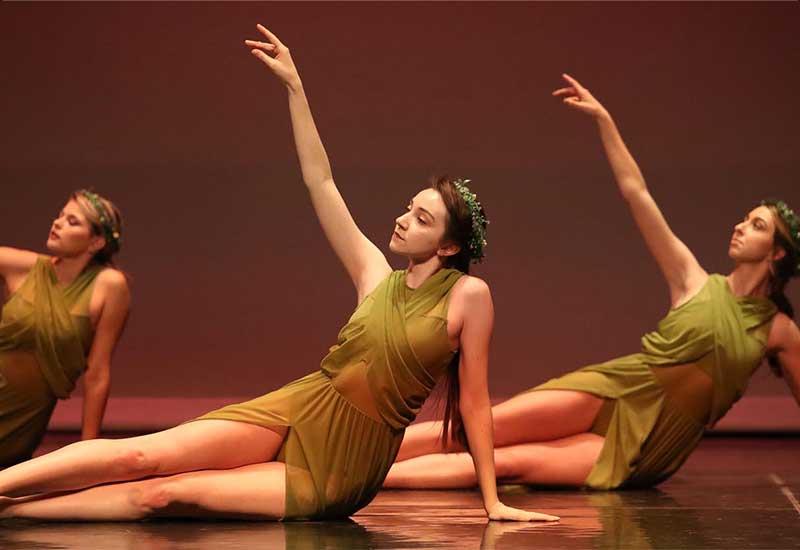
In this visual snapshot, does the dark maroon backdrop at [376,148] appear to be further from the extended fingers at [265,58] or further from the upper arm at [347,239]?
the extended fingers at [265,58]

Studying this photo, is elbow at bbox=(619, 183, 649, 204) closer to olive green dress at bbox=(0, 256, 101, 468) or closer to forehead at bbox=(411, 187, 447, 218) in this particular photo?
forehead at bbox=(411, 187, 447, 218)

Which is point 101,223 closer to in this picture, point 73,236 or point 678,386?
point 73,236

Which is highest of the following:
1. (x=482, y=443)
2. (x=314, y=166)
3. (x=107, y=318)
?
(x=314, y=166)

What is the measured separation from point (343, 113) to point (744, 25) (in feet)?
7.24

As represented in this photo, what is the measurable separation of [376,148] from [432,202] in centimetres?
368

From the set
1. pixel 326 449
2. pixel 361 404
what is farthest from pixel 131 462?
pixel 361 404

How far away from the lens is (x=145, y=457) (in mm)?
3490

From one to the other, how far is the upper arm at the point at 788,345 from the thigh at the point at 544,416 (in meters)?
0.65

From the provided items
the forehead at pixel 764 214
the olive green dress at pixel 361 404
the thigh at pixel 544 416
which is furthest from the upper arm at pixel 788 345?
the olive green dress at pixel 361 404

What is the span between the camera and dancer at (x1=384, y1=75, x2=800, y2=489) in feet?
15.5

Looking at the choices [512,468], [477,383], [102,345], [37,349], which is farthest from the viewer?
[102,345]

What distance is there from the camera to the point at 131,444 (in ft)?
11.5

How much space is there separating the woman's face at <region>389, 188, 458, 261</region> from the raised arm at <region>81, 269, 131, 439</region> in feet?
5.03

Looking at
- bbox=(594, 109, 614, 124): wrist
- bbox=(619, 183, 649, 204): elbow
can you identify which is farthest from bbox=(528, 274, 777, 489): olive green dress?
bbox=(594, 109, 614, 124): wrist
